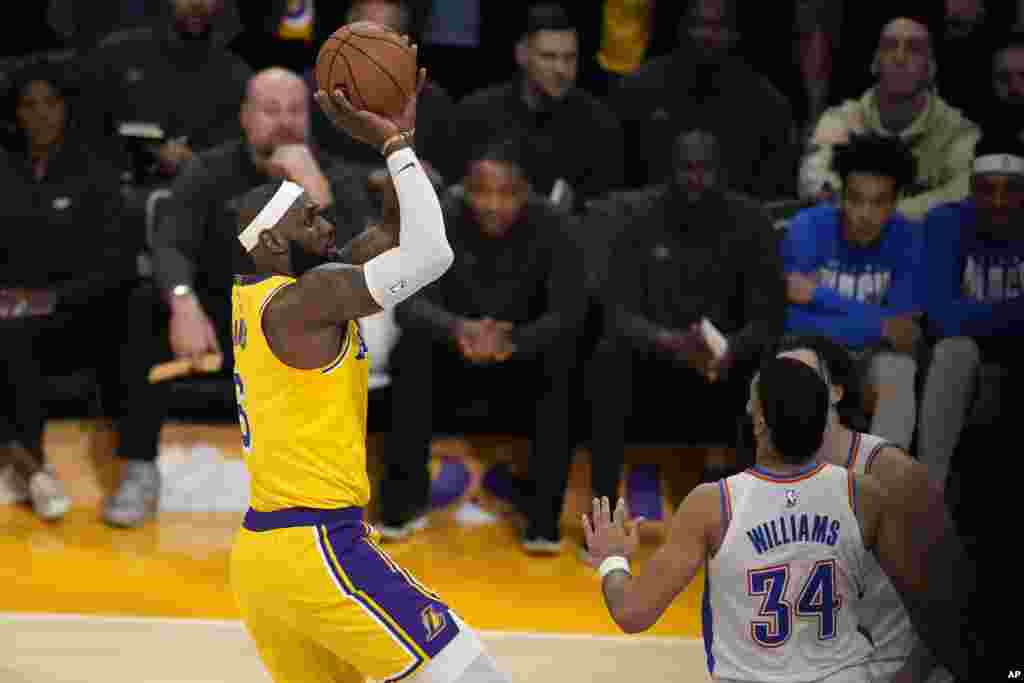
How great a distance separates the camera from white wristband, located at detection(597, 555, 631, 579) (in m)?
3.16

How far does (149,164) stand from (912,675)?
168 inches

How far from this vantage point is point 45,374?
6281 mm

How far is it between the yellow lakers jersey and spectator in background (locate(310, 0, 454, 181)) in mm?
3297

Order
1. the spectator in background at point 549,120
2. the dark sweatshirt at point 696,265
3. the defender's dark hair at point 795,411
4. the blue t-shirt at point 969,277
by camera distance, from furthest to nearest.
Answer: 1. the spectator in background at point 549,120
2. the dark sweatshirt at point 696,265
3. the blue t-shirt at point 969,277
4. the defender's dark hair at point 795,411

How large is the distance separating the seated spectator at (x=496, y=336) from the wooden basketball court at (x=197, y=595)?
0.74 ft

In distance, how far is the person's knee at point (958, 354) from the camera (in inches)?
215

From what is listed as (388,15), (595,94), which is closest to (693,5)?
(595,94)

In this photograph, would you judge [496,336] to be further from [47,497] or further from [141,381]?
[47,497]

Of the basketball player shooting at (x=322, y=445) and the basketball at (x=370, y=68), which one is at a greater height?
the basketball at (x=370, y=68)

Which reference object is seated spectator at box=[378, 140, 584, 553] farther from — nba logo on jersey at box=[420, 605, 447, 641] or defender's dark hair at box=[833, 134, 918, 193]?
nba logo on jersey at box=[420, 605, 447, 641]

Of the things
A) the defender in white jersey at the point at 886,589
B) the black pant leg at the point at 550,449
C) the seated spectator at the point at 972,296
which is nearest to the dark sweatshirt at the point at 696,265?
the black pant leg at the point at 550,449

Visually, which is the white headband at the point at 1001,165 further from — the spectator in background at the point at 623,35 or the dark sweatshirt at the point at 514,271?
the spectator in background at the point at 623,35

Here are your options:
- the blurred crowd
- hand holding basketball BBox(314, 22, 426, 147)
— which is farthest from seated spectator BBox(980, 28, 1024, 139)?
hand holding basketball BBox(314, 22, 426, 147)

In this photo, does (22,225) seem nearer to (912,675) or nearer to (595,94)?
(595,94)
